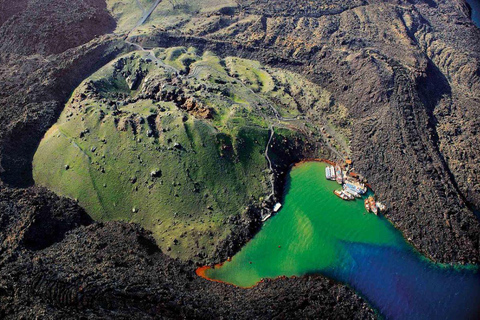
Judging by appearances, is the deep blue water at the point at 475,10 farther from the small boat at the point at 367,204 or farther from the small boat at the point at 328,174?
the small boat at the point at 367,204

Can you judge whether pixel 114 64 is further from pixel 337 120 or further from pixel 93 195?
pixel 337 120

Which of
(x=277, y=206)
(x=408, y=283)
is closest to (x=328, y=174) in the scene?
(x=277, y=206)

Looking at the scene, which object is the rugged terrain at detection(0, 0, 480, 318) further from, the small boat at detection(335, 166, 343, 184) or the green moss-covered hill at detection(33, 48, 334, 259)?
the small boat at detection(335, 166, 343, 184)

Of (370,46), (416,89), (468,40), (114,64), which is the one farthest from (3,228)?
(468,40)

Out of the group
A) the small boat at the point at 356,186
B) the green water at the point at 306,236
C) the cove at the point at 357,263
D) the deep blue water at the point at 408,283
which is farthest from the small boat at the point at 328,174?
the deep blue water at the point at 408,283

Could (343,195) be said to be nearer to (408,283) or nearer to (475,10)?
(408,283)

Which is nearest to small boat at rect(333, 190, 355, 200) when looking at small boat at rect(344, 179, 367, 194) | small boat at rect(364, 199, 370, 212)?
small boat at rect(344, 179, 367, 194)
